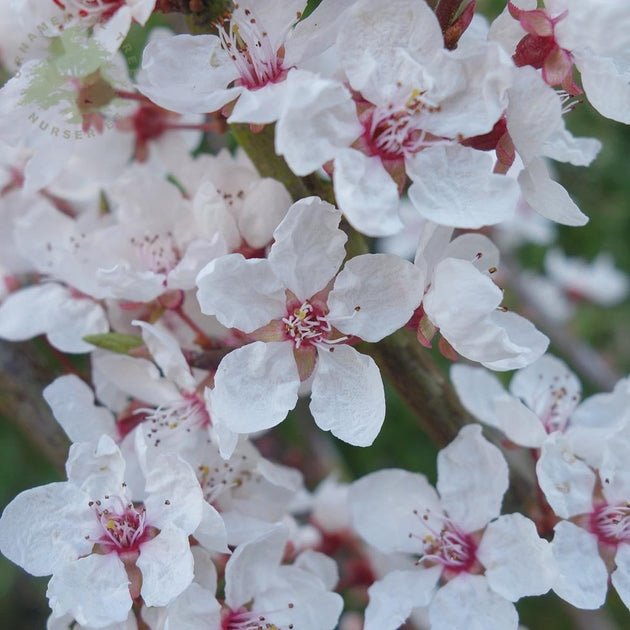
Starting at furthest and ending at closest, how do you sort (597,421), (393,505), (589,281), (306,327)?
1. (589,281)
2. (597,421)
3. (393,505)
4. (306,327)

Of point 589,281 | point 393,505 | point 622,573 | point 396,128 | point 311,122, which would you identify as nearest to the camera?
point 311,122

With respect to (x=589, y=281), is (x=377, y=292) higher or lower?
higher

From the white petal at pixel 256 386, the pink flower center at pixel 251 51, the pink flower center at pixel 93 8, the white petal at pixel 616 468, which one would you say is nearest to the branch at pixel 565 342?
the white petal at pixel 616 468

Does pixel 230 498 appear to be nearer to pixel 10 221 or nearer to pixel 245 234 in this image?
pixel 245 234

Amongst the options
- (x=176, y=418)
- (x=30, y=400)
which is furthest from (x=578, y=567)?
(x=30, y=400)

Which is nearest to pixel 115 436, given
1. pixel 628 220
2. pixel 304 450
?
pixel 304 450

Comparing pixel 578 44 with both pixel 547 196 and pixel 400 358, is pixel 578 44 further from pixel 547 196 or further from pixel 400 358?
pixel 400 358
